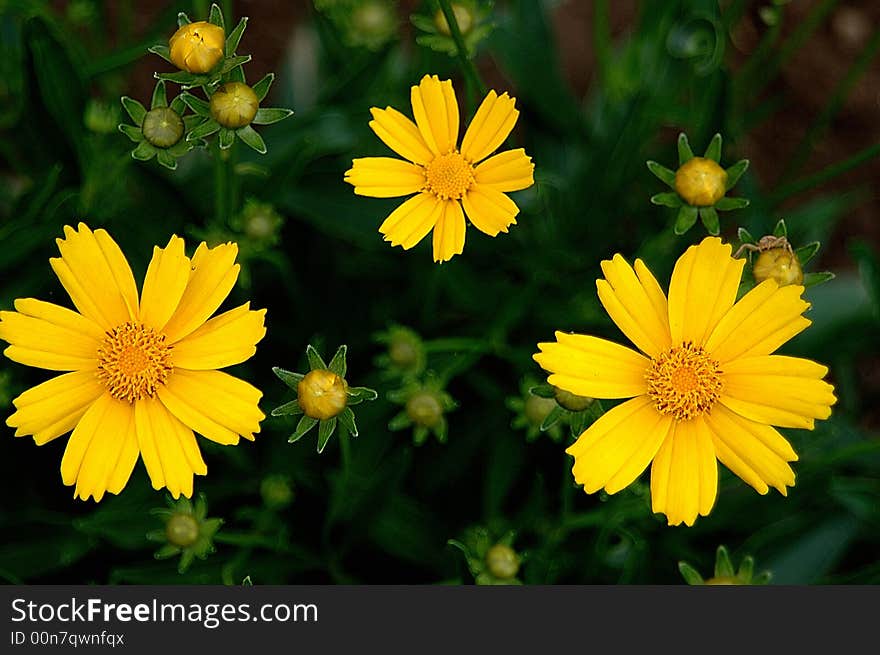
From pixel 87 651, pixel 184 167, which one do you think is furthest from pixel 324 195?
pixel 87 651

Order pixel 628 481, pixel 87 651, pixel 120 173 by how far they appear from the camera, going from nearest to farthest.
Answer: pixel 628 481
pixel 87 651
pixel 120 173

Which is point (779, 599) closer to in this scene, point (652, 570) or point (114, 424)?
point (652, 570)

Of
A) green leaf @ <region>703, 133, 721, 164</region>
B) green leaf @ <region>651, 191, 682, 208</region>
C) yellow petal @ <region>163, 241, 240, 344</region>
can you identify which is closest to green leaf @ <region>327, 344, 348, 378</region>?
yellow petal @ <region>163, 241, 240, 344</region>

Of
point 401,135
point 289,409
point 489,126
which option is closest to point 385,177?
point 401,135

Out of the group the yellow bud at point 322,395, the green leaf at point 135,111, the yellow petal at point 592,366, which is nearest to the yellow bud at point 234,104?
the green leaf at point 135,111

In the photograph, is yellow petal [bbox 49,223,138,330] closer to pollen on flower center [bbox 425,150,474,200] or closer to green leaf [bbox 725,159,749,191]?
pollen on flower center [bbox 425,150,474,200]

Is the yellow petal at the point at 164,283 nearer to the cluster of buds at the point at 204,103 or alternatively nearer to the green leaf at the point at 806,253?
the cluster of buds at the point at 204,103
